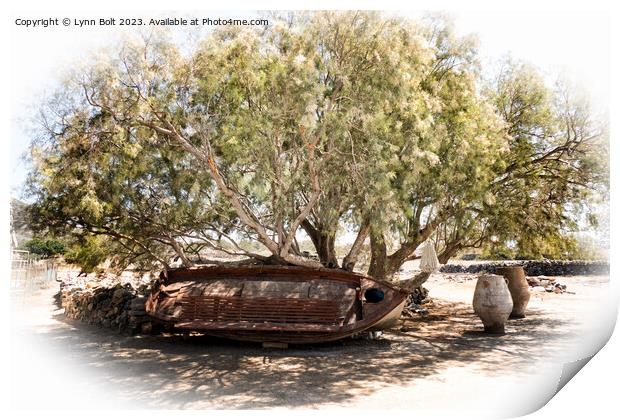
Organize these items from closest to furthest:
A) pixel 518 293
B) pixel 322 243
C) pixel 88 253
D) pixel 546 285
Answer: pixel 88 253, pixel 322 243, pixel 518 293, pixel 546 285

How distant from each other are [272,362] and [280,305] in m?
0.98

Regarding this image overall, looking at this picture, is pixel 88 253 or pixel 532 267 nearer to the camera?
pixel 88 253

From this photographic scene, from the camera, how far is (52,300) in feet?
23.4

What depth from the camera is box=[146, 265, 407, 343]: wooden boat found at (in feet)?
23.3

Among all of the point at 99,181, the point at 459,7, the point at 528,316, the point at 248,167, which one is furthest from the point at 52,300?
the point at 528,316

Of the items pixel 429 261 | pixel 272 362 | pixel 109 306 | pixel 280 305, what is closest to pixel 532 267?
pixel 429 261

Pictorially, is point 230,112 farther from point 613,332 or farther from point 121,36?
point 613,332

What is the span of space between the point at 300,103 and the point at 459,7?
2138mm

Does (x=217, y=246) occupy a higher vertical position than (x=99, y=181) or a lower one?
lower

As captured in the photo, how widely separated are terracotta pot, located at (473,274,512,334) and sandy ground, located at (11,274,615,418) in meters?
0.35

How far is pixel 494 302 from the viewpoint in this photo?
26.7 feet

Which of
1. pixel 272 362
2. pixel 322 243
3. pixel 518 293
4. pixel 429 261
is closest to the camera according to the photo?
pixel 272 362

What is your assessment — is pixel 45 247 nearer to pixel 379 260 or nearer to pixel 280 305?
pixel 280 305

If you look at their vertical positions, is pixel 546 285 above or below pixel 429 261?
below
